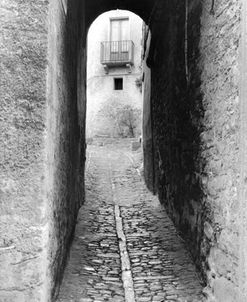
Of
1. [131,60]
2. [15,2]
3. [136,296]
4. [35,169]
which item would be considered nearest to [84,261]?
[136,296]

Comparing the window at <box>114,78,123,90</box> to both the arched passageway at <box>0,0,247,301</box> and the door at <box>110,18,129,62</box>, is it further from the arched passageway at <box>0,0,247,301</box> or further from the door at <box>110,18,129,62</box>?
the arched passageway at <box>0,0,247,301</box>

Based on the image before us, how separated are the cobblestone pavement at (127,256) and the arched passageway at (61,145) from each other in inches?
9.4

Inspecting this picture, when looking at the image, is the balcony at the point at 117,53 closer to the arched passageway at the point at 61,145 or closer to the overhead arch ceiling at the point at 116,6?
the overhead arch ceiling at the point at 116,6

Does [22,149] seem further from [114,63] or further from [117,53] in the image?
[117,53]

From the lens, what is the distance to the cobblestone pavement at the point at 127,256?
4.40 meters

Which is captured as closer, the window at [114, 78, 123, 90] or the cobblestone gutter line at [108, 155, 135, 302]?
the cobblestone gutter line at [108, 155, 135, 302]

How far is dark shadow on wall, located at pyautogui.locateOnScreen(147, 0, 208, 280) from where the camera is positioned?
190 inches

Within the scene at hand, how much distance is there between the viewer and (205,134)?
14.5 feet

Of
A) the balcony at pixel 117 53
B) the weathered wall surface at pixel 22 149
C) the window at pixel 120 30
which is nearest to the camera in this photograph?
the weathered wall surface at pixel 22 149

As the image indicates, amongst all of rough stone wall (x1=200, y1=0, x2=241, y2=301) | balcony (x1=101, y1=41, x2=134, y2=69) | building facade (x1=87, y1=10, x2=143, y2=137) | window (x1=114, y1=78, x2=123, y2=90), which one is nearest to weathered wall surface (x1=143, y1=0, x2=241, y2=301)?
rough stone wall (x1=200, y1=0, x2=241, y2=301)

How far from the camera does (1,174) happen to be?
338 centimetres

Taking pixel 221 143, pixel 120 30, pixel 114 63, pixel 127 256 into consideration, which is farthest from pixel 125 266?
pixel 120 30

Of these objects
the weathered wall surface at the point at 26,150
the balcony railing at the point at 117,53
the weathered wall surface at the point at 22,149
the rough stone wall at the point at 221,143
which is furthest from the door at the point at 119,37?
the weathered wall surface at the point at 22,149

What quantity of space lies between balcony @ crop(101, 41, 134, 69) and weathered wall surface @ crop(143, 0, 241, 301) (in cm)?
1617
